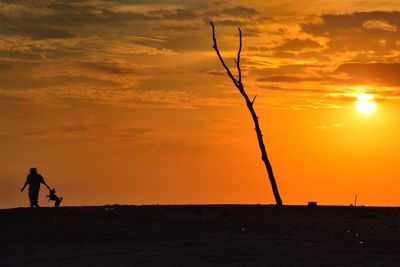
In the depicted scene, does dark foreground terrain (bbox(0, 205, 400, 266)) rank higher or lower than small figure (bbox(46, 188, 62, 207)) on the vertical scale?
lower

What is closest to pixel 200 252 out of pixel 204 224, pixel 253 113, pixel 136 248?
pixel 136 248

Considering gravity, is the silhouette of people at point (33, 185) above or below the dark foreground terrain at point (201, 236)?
above

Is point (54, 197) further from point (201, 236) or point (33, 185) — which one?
point (201, 236)

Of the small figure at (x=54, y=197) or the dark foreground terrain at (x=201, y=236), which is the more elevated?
the small figure at (x=54, y=197)

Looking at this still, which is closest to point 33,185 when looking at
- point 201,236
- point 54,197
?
point 54,197

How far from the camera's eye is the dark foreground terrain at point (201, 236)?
25.6 meters

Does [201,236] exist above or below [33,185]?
below

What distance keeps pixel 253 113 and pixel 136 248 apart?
26.5 meters

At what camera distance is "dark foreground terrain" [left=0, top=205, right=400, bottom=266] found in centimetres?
2558

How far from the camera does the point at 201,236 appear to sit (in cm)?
3094

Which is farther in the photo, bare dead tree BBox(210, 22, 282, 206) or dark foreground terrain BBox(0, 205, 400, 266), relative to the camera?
bare dead tree BBox(210, 22, 282, 206)

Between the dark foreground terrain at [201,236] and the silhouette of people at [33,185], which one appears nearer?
the dark foreground terrain at [201,236]

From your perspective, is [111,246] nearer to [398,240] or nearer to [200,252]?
[200,252]

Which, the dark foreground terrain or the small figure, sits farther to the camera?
the small figure
